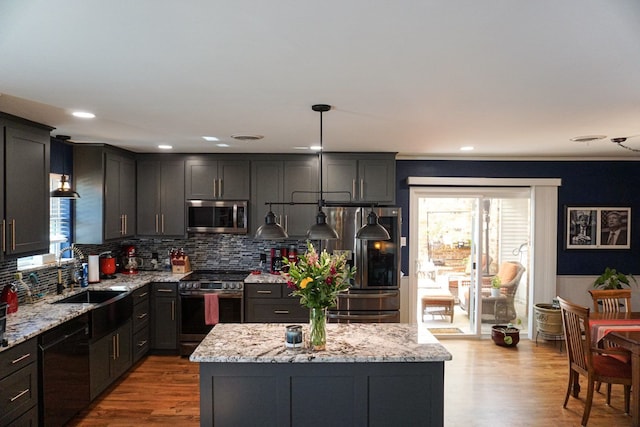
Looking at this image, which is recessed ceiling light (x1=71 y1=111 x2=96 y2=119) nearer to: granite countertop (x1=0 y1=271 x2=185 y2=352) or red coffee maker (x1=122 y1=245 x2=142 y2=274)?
granite countertop (x1=0 y1=271 x2=185 y2=352)

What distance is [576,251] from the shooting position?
579 cm

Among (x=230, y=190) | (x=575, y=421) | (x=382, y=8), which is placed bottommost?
(x=575, y=421)

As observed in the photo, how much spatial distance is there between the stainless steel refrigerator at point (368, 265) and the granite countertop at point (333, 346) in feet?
5.08

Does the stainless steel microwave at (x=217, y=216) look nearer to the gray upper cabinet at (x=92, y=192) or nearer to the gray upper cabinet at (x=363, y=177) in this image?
the gray upper cabinet at (x=92, y=192)

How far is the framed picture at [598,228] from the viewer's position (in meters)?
5.73

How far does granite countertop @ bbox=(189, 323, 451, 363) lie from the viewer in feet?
8.63

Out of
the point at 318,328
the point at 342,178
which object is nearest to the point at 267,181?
the point at 342,178

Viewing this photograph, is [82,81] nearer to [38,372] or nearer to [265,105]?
[265,105]

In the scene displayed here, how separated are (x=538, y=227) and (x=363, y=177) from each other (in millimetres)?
2509

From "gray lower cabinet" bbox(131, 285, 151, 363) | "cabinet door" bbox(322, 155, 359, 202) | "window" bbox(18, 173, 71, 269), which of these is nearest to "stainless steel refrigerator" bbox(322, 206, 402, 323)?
"cabinet door" bbox(322, 155, 359, 202)

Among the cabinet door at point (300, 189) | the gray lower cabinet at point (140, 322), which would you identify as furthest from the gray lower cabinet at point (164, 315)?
the cabinet door at point (300, 189)

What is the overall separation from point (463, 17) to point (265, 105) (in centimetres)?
159

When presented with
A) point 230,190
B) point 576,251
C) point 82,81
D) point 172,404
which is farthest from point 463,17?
point 576,251

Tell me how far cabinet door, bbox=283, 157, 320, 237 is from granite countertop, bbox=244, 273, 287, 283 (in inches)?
21.9
